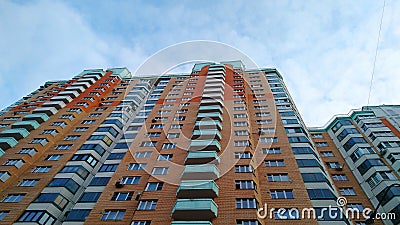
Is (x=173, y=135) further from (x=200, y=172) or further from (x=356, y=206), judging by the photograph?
(x=356, y=206)

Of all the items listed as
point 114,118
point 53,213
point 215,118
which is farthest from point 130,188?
point 114,118

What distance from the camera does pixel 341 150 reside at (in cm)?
4222

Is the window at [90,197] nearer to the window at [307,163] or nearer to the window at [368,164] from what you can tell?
the window at [307,163]

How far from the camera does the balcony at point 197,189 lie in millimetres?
25609

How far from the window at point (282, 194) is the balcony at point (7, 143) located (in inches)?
1487

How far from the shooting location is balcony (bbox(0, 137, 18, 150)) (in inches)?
1487

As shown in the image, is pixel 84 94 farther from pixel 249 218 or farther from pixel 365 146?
pixel 365 146

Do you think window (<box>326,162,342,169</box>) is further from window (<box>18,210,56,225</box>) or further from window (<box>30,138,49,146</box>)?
window (<box>30,138,49,146</box>)

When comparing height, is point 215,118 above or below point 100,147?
above

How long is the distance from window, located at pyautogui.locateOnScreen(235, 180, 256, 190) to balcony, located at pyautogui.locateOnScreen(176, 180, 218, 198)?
2.61 m

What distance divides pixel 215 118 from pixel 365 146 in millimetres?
23524

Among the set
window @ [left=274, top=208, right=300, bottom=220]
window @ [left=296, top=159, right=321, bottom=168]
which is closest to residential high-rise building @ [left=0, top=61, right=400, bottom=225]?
window @ [left=274, top=208, right=300, bottom=220]

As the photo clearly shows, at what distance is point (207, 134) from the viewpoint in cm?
3472

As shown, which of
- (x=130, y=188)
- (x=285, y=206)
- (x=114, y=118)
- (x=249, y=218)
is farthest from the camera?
(x=114, y=118)
